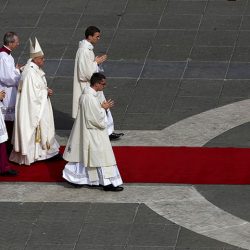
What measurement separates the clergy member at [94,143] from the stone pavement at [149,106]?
251mm

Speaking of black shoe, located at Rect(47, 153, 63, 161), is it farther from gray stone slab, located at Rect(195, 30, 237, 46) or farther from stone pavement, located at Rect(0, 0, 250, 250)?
gray stone slab, located at Rect(195, 30, 237, 46)

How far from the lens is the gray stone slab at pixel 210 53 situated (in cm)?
2195

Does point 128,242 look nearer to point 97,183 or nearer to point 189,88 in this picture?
point 97,183

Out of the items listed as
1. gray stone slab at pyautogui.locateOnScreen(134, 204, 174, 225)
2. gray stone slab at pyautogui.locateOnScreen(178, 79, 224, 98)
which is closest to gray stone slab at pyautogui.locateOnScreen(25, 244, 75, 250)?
gray stone slab at pyautogui.locateOnScreen(134, 204, 174, 225)

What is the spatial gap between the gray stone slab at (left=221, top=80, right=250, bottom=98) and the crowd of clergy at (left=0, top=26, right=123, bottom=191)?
7.94ft

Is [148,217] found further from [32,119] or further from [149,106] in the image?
[149,106]

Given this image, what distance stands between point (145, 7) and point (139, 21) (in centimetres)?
75

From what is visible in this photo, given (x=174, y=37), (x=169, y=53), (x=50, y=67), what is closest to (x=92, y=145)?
(x=50, y=67)

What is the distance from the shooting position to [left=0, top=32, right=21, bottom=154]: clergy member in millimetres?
18219

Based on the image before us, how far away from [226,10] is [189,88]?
3.78 meters

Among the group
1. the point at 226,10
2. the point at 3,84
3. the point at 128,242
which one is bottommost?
the point at 128,242

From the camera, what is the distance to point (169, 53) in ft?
73.0

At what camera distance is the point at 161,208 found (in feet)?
54.3

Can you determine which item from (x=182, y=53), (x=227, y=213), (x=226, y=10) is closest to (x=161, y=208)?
(x=227, y=213)
